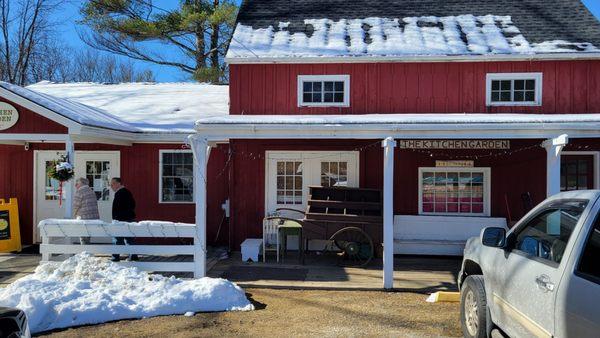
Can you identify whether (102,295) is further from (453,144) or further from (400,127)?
(453,144)

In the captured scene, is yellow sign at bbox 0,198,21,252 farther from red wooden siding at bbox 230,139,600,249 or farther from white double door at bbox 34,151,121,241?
red wooden siding at bbox 230,139,600,249

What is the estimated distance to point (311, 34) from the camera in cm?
1252

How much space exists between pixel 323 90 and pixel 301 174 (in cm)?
196

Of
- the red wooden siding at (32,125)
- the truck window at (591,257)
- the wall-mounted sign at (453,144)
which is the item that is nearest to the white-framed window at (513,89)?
the wall-mounted sign at (453,144)

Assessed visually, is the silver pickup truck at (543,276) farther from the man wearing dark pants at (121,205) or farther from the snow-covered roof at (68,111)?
the snow-covered roof at (68,111)

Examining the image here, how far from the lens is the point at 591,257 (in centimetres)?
334

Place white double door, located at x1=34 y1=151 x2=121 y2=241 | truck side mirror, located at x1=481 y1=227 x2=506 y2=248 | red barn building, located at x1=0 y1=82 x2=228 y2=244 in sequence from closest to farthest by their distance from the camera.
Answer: truck side mirror, located at x1=481 y1=227 x2=506 y2=248 < red barn building, located at x1=0 y1=82 x2=228 y2=244 < white double door, located at x1=34 y1=151 x2=121 y2=241

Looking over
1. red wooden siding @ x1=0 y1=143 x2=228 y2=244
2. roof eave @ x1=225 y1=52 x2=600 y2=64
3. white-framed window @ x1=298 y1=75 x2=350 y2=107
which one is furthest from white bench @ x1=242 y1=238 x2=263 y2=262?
roof eave @ x1=225 y1=52 x2=600 y2=64

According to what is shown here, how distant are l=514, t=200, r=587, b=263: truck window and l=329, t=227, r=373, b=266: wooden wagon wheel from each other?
5.29 metres

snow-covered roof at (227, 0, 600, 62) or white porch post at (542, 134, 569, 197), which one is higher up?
snow-covered roof at (227, 0, 600, 62)

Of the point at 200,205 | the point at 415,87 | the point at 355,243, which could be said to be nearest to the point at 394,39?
the point at 415,87

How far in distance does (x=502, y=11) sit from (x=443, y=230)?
6060 mm

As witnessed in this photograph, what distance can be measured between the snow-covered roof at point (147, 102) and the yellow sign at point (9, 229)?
8.99 ft

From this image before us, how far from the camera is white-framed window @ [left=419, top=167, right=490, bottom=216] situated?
11.5m
